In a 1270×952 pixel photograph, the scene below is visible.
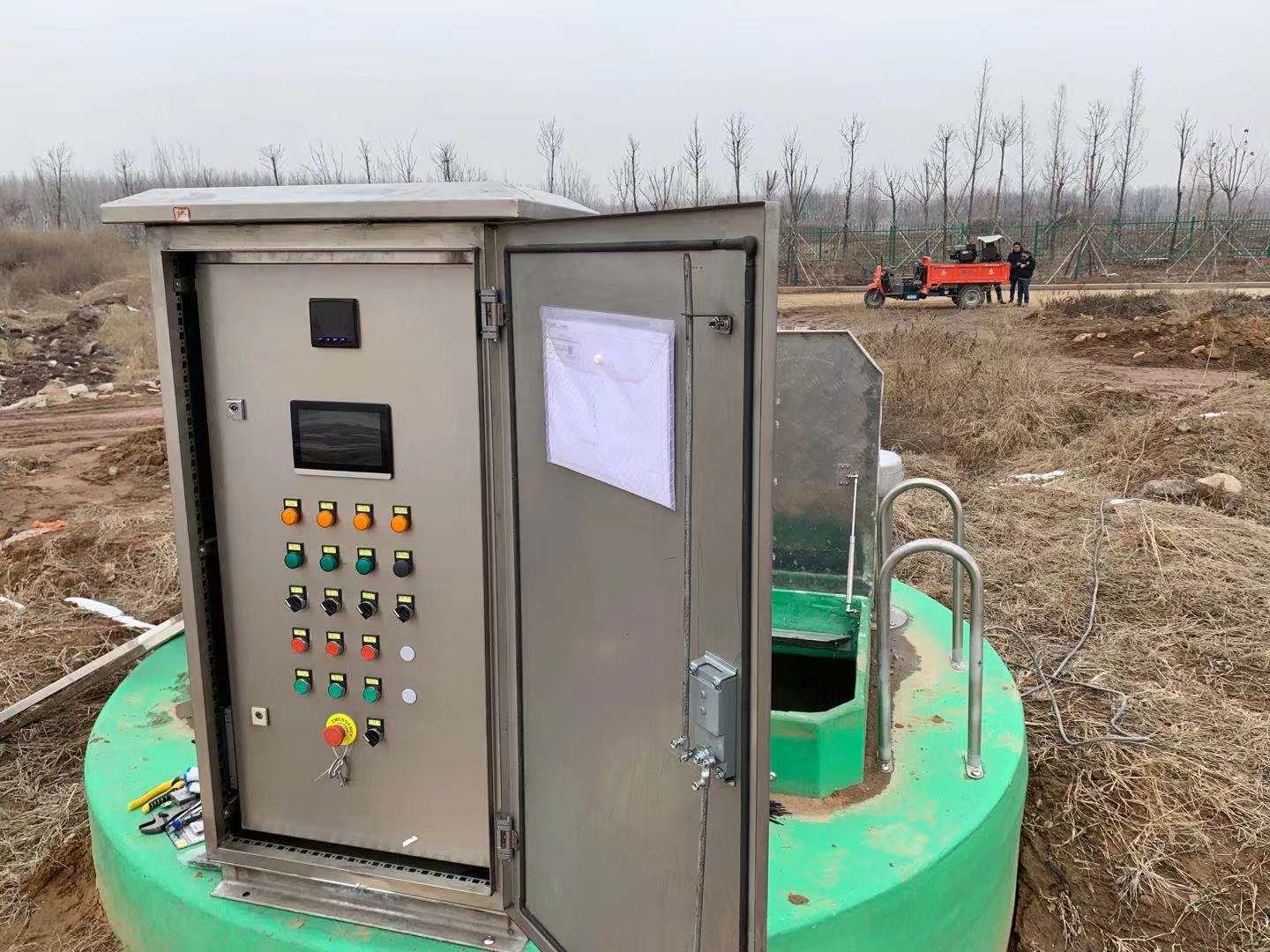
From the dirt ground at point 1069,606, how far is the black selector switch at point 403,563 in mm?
1703

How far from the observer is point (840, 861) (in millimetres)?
2445

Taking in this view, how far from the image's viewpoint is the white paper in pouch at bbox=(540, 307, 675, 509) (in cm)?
160

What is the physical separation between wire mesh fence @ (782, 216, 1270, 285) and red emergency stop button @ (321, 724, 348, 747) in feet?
80.6

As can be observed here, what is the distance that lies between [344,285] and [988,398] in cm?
899

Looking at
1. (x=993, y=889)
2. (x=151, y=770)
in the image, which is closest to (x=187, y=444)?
(x=151, y=770)

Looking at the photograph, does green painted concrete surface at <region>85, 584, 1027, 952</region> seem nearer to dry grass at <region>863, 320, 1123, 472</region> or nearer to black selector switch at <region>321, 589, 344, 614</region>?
black selector switch at <region>321, 589, 344, 614</region>

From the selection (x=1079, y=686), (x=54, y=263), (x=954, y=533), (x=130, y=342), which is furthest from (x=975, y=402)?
(x=54, y=263)

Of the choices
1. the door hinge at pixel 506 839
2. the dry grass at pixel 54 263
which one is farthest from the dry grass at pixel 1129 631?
the dry grass at pixel 54 263

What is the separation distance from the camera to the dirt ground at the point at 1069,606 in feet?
10.4

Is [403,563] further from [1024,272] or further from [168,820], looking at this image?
[1024,272]

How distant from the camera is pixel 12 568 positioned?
563cm

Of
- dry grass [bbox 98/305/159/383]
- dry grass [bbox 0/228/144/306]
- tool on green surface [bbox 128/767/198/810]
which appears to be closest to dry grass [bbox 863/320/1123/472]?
tool on green surface [bbox 128/767/198/810]

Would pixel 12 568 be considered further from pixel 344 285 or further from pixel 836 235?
pixel 836 235

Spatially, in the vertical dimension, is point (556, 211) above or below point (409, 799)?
above
